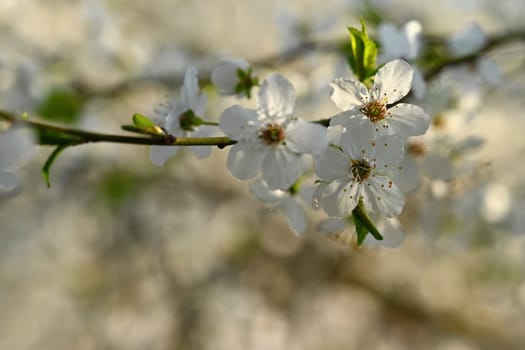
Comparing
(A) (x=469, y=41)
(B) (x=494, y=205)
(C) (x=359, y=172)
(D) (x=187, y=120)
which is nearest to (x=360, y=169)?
(C) (x=359, y=172)

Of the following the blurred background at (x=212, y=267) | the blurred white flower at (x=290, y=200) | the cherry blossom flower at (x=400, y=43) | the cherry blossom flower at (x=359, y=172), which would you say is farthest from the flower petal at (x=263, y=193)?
the blurred background at (x=212, y=267)

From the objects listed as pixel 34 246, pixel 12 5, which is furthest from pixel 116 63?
pixel 34 246

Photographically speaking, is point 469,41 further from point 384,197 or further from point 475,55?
point 384,197

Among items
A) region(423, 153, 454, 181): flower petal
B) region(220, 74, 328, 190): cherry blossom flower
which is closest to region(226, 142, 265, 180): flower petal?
region(220, 74, 328, 190): cherry blossom flower

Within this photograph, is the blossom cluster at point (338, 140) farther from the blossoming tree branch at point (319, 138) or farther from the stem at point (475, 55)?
the stem at point (475, 55)

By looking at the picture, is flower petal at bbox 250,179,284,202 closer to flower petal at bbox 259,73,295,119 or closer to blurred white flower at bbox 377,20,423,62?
flower petal at bbox 259,73,295,119

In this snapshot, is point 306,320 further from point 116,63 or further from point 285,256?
point 116,63
